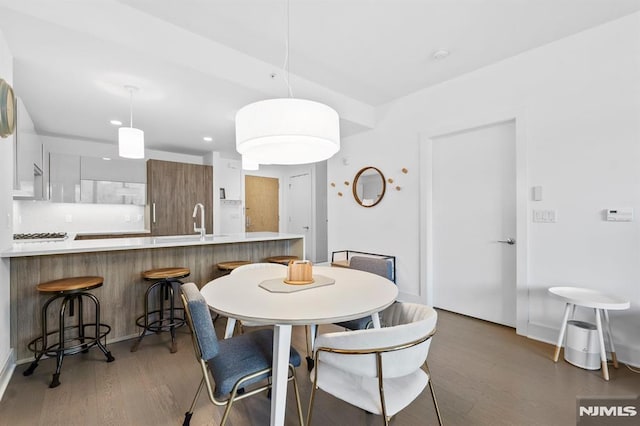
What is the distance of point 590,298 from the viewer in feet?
7.16

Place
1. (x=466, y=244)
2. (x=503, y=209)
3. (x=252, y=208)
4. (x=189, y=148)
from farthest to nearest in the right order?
(x=252, y=208) → (x=189, y=148) → (x=466, y=244) → (x=503, y=209)

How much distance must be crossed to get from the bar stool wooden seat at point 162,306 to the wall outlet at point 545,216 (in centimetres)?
323

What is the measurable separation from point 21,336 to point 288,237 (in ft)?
7.94

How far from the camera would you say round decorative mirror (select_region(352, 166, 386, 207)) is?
4078 mm

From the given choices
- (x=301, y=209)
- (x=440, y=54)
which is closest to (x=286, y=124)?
(x=440, y=54)

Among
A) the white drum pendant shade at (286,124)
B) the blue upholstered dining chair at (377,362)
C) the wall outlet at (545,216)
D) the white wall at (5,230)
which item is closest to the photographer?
the blue upholstered dining chair at (377,362)

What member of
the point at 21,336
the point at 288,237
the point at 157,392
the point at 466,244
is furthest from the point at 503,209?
the point at 21,336

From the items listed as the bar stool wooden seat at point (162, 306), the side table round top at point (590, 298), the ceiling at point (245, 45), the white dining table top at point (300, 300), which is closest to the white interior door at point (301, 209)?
the ceiling at point (245, 45)

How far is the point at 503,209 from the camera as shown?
301 cm

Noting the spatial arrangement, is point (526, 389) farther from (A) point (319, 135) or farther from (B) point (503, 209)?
(A) point (319, 135)

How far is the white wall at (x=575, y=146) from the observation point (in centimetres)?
226

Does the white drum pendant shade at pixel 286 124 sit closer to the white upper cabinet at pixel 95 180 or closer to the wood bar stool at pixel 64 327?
the wood bar stool at pixel 64 327

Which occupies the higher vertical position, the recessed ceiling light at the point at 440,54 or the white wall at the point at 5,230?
the recessed ceiling light at the point at 440,54

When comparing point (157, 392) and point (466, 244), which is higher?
point (466, 244)
